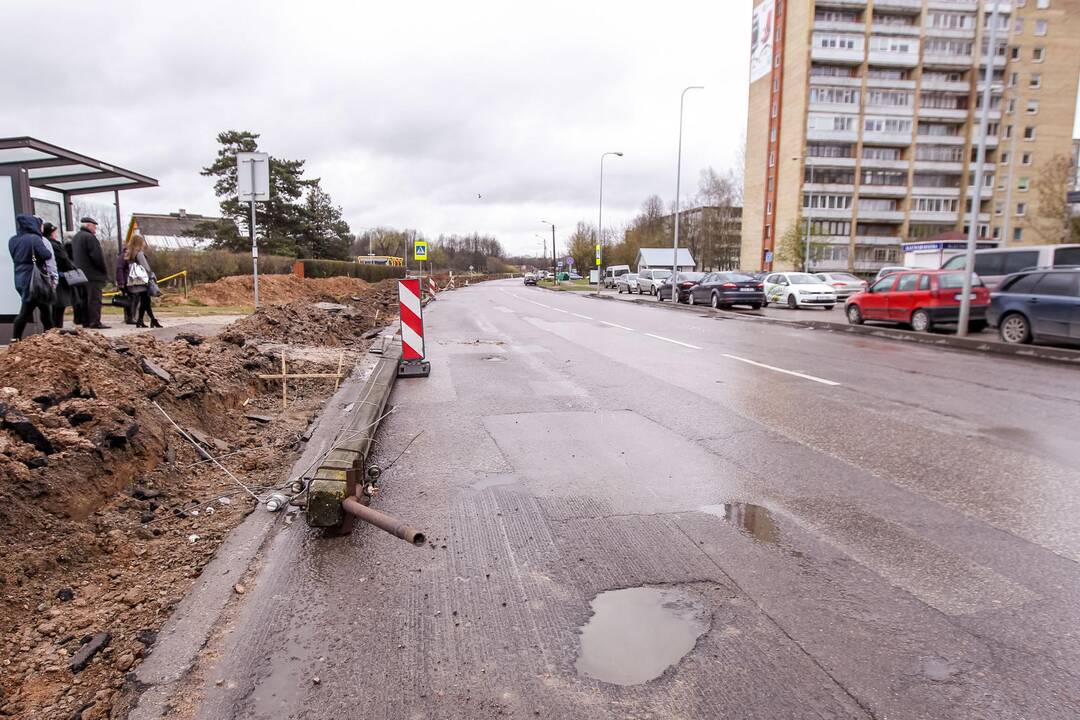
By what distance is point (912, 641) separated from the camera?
2.84 meters

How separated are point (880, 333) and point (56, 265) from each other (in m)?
17.7

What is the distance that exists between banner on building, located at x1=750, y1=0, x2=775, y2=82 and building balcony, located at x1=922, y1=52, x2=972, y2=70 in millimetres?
16026

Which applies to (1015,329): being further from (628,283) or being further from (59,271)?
(628,283)

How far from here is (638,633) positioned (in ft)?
9.57

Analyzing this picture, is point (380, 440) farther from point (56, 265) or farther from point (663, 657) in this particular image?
point (56, 265)

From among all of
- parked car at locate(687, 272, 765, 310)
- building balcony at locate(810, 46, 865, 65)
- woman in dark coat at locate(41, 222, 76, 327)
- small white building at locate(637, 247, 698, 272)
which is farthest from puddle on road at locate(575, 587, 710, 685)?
building balcony at locate(810, 46, 865, 65)

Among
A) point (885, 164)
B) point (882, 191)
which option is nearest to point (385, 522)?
point (882, 191)

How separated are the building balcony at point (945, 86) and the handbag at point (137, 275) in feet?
266

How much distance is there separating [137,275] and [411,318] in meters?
6.16

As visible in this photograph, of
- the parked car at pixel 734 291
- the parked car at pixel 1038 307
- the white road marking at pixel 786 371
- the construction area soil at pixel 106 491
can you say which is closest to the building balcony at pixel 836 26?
the parked car at pixel 734 291

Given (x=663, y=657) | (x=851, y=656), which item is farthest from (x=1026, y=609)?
(x=663, y=657)

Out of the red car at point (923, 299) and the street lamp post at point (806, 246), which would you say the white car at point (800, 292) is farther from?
the street lamp post at point (806, 246)

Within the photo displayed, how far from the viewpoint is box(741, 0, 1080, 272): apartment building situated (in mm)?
69438

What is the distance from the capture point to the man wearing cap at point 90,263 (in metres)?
11.4
